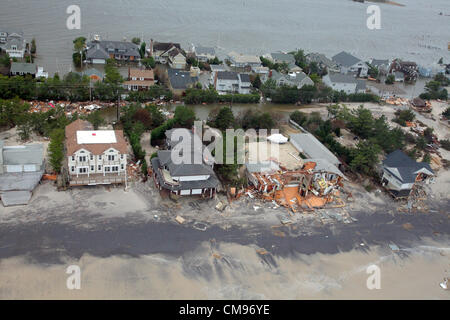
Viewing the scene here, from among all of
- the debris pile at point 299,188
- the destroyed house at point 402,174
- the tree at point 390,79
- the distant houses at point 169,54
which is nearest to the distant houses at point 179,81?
the distant houses at point 169,54

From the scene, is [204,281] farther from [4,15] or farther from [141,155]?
[4,15]

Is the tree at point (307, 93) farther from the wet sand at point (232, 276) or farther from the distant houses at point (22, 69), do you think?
the distant houses at point (22, 69)

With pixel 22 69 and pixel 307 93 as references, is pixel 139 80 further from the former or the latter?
pixel 307 93

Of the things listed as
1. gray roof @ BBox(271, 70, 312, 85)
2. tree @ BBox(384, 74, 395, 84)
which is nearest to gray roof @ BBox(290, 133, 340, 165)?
gray roof @ BBox(271, 70, 312, 85)

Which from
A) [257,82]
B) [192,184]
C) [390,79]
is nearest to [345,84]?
[390,79]

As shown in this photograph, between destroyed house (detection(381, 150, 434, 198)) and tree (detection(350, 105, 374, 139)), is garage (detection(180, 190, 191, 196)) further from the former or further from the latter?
tree (detection(350, 105, 374, 139))
